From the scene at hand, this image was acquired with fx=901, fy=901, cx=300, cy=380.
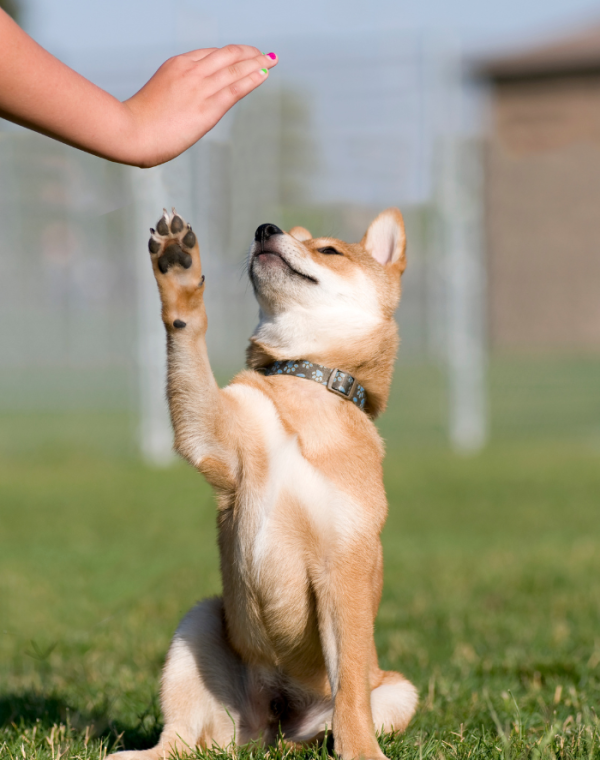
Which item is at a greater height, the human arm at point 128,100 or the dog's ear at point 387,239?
the human arm at point 128,100

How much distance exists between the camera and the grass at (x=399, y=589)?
9.82 feet

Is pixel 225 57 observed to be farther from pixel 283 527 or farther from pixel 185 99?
pixel 283 527

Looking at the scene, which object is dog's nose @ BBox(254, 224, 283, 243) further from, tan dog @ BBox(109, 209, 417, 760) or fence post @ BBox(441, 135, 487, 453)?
fence post @ BBox(441, 135, 487, 453)

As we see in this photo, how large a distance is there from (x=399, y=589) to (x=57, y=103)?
425 cm

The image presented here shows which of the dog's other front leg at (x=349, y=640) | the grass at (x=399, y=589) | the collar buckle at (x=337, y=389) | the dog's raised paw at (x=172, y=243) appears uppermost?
the dog's raised paw at (x=172, y=243)

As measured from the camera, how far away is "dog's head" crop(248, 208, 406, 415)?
9.49 ft

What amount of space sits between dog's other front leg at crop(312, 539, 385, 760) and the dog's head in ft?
2.12

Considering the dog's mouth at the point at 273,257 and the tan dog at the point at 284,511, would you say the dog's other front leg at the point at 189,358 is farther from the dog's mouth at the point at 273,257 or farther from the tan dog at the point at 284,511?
the dog's mouth at the point at 273,257

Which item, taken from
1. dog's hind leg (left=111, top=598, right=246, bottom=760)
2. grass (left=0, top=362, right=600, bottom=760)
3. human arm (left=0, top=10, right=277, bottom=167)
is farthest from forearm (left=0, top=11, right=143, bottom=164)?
grass (left=0, top=362, right=600, bottom=760)

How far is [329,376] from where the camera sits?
277 cm

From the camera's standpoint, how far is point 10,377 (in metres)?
12.1

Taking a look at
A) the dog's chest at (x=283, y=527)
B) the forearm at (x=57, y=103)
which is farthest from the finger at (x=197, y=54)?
the dog's chest at (x=283, y=527)

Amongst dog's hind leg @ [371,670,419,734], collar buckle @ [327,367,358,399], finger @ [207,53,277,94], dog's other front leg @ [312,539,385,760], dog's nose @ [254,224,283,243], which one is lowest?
dog's hind leg @ [371,670,419,734]

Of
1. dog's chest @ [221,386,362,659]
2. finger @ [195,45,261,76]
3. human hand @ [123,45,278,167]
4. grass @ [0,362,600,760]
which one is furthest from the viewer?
grass @ [0,362,600,760]
